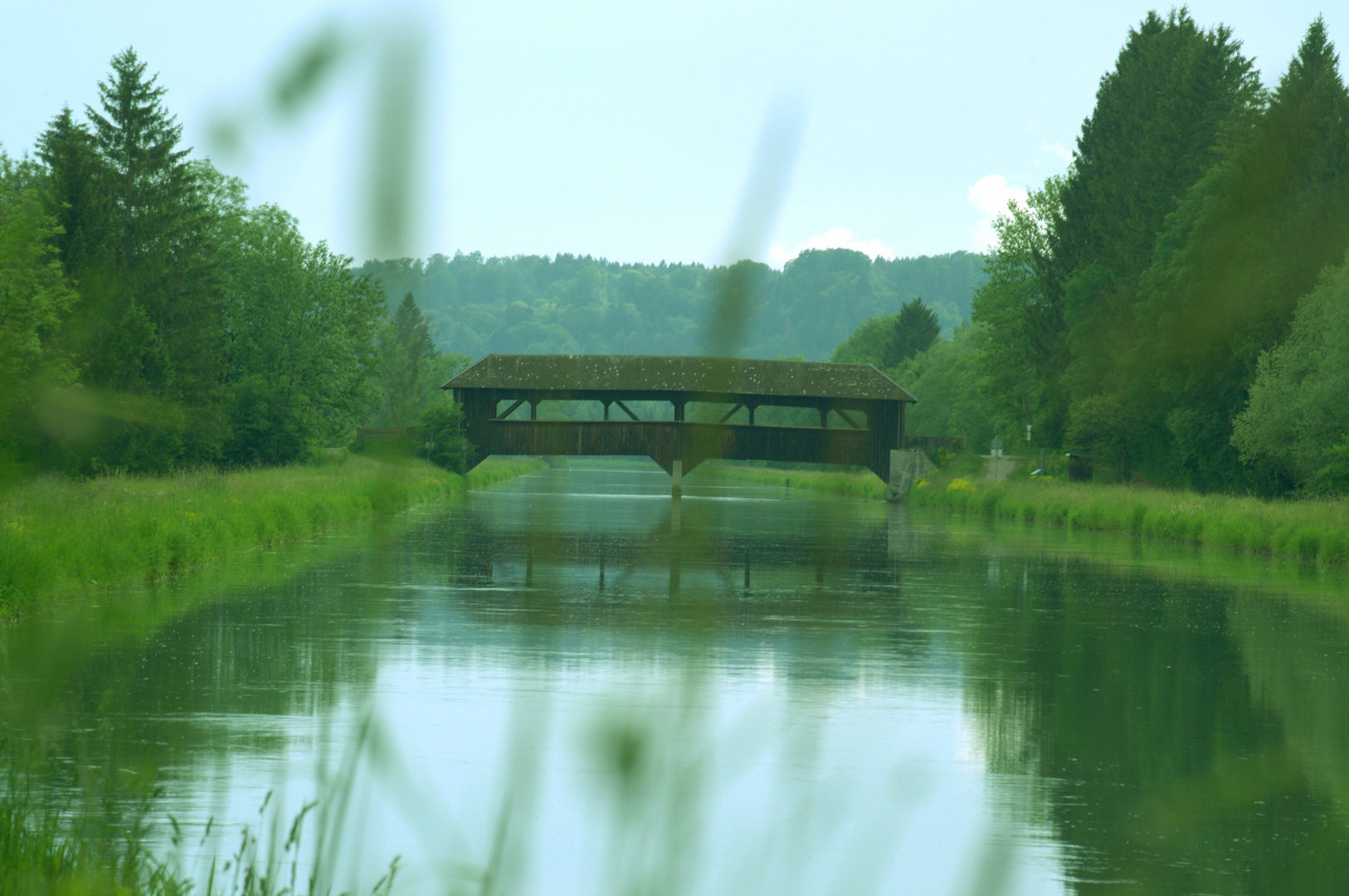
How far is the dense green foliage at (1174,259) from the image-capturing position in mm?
40219

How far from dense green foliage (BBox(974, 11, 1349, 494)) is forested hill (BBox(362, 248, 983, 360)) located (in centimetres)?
3497


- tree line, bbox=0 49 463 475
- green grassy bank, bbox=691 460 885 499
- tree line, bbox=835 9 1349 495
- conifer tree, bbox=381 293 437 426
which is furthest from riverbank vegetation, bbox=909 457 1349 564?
conifer tree, bbox=381 293 437 426

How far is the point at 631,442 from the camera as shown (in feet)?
189

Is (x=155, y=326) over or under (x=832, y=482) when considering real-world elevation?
over

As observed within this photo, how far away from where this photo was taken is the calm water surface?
307cm

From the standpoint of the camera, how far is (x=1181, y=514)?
35.2 m

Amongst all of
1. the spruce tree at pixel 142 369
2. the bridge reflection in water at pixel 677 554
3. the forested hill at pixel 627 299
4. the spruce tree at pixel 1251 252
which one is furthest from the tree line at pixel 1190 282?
the forested hill at pixel 627 299

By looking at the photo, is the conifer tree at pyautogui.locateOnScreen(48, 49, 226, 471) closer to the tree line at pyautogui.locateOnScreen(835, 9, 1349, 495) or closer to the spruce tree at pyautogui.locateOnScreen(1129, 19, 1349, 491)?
the tree line at pyautogui.locateOnScreen(835, 9, 1349, 495)

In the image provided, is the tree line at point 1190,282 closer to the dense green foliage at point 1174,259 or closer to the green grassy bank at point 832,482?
the dense green foliage at point 1174,259

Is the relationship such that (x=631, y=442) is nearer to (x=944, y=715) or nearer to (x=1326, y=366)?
(x=1326, y=366)

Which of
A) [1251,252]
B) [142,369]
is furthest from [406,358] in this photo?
[1251,252]

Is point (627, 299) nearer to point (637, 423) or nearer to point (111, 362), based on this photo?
point (111, 362)

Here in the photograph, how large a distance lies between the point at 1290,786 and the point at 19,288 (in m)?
25.6

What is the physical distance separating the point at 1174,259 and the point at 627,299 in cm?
4567
